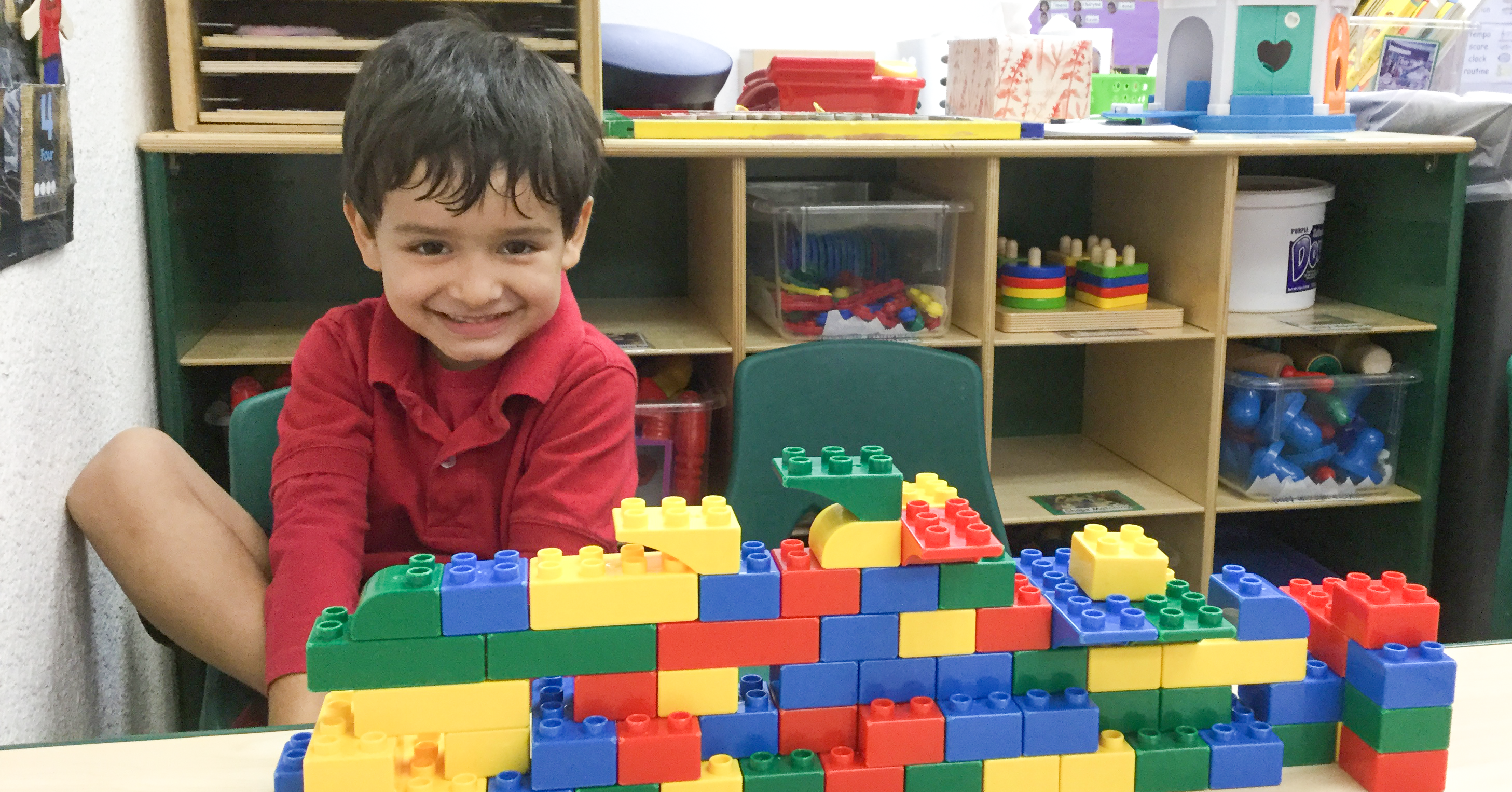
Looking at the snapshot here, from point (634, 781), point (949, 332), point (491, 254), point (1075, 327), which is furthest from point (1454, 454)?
point (634, 781)

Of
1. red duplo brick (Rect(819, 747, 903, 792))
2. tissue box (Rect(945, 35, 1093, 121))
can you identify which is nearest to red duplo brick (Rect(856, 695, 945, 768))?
red duplo brick (Rect(819, 747, 903, 792))

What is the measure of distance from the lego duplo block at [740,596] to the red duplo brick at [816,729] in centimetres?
6

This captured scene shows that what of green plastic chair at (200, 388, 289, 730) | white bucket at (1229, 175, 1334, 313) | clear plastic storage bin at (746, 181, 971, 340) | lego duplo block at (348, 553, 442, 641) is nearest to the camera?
lego duplo block at (348, 553, 442, 641)

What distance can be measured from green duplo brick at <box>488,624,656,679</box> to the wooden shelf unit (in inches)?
42.3

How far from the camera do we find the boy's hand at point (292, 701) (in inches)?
38.1

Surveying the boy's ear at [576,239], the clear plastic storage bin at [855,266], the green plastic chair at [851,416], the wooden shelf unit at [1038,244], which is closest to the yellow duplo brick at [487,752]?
the boy's ear at [576,239]

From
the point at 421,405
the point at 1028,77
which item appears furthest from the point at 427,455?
the point at 1028,77

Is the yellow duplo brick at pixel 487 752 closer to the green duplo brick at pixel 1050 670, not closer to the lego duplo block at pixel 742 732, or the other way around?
the lego duplo block at pixel 742 732

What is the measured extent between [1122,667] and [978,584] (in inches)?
3.7

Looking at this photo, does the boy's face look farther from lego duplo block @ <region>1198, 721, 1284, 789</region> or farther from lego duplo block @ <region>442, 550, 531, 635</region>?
lego duplo block @ <region>1198, 721, 1284, 789</region>

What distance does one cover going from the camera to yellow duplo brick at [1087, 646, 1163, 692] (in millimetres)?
633

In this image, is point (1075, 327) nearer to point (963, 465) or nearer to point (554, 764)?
point (963, 465)

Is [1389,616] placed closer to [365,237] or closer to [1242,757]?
[1242,757]

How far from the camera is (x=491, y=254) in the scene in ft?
3.22
